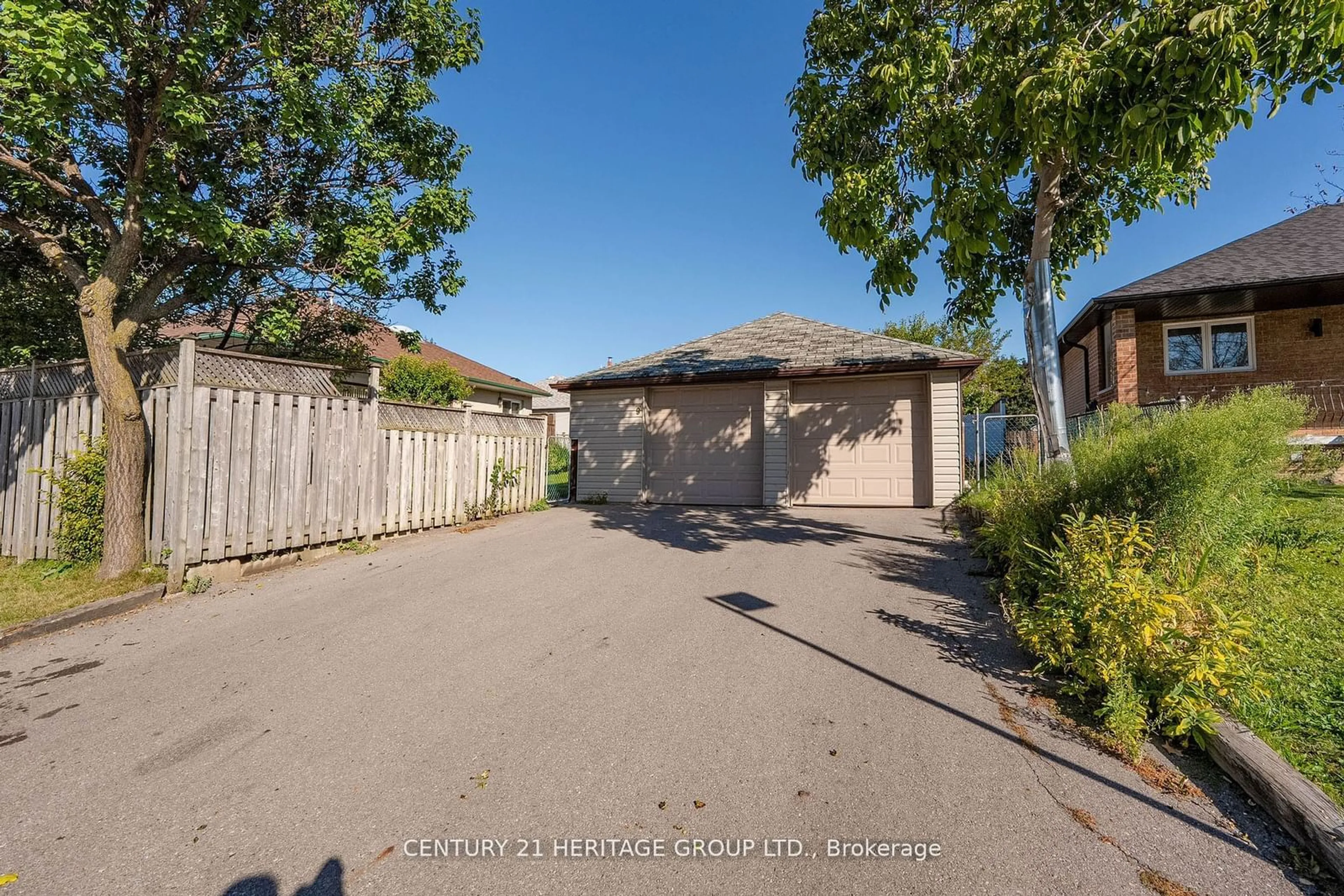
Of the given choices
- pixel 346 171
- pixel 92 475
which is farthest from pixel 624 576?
pixel 346 171

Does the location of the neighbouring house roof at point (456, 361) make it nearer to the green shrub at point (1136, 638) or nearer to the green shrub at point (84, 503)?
the green shrub at point (84, 503)

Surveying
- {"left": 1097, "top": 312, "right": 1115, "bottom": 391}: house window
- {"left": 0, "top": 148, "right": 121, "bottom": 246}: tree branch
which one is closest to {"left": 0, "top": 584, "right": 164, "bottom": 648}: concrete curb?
{"left": 0, "top": 148, "right": 121, "bottom": 246}: tree branch

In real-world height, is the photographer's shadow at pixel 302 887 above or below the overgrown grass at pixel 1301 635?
below

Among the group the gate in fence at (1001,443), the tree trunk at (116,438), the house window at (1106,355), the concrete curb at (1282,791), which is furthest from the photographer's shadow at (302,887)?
the house window at (1106,355)

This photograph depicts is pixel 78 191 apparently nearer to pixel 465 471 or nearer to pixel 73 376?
Result: pixel 73 376

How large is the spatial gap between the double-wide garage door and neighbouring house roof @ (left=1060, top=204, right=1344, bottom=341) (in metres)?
5.58

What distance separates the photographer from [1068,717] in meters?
2.97

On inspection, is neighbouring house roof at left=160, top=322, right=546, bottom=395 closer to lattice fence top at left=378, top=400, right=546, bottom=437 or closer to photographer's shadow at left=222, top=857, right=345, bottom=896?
lattice fence top at left=378, top=400, right=546, bottom=437

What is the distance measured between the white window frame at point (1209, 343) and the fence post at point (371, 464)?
16104mm

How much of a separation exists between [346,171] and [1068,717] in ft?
32.2

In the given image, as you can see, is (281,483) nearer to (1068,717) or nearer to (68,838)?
(68,838)

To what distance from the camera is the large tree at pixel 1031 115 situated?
3.62m

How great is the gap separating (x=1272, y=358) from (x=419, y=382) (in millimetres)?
19746

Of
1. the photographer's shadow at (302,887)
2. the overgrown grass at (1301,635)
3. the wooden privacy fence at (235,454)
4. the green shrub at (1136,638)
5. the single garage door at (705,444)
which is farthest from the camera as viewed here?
the single garage door at (705,444)
